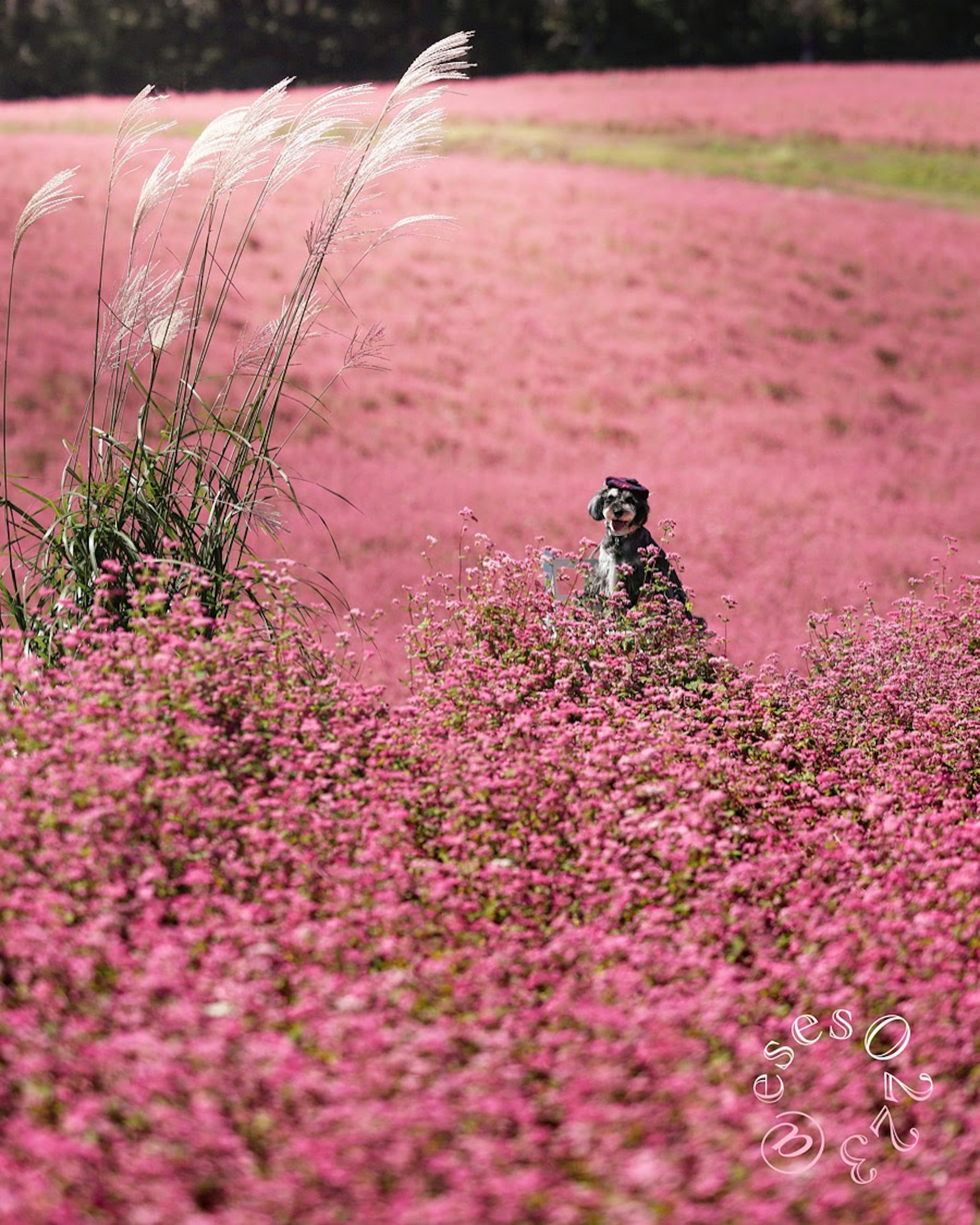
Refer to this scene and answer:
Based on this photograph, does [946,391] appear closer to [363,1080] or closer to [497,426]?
[497,426]

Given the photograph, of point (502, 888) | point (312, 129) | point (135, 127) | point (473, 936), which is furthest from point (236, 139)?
point (473, 936)

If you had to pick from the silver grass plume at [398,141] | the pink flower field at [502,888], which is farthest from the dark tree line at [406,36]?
the silver grass plume at [398,141]

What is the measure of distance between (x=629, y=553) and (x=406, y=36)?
78.9 feet

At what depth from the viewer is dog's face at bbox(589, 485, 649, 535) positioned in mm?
4863

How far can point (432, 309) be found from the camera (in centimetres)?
→ 1106

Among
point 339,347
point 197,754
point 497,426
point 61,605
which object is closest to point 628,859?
point 197,754

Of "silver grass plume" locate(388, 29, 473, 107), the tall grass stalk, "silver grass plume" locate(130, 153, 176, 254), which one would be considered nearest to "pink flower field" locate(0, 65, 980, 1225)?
the tall grass stalk

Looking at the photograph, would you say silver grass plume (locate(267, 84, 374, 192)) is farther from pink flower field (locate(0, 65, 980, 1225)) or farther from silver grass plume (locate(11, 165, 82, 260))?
pink flower field (locate(0, 65, 980, 1225))

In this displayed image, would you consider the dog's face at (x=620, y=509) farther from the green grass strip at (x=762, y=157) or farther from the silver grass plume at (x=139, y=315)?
the green grass strip at (x=762, y=157)

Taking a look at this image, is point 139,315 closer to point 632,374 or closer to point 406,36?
point 632,374

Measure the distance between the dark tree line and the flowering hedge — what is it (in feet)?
71.4

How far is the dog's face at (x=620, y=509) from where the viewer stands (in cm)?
486

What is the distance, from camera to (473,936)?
9.57ft

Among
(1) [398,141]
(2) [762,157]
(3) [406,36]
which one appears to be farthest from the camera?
(3) [406,36]
